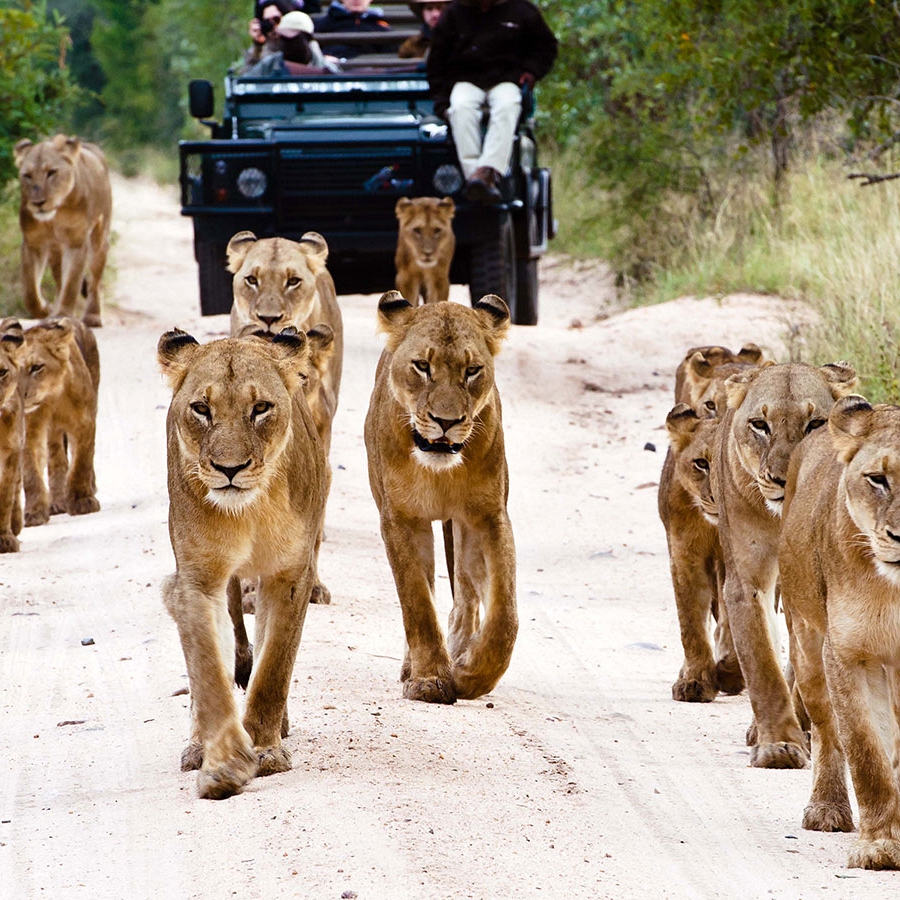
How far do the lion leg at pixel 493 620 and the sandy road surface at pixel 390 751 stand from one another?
3.5 inches

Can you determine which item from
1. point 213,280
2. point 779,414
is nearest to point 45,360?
point 213,280

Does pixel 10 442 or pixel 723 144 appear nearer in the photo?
pixel 10 442

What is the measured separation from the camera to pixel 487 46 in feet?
39.4

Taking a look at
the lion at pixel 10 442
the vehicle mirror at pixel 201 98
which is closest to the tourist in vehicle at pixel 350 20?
the vehicle mirror at pixel 201 98

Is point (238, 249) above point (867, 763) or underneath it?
above

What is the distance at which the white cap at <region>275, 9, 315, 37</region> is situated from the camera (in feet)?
40.9

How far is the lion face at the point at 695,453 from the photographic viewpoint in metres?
5.73

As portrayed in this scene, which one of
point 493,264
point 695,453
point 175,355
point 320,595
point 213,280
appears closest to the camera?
point 175,355

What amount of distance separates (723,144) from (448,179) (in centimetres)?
648

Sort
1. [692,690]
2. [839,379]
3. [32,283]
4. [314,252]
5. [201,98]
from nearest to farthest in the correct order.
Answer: [839,379]
[692,690]
[314,252]
[201,98]
[32,283]

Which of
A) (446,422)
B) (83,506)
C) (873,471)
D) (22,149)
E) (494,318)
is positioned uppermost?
(22,149)

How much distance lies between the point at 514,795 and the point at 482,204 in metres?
7.96

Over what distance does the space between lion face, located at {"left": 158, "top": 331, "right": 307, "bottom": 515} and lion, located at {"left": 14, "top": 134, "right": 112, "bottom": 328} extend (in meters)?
8.52

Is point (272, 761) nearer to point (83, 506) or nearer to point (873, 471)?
point (873, 471)
